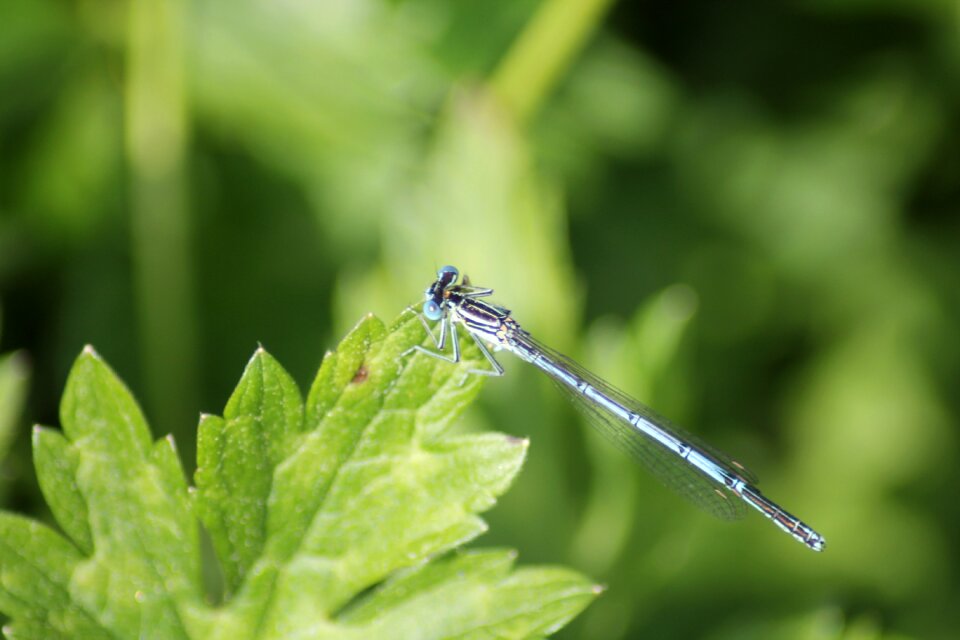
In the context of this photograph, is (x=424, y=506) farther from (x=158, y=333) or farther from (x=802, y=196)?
(x=802, y=196)

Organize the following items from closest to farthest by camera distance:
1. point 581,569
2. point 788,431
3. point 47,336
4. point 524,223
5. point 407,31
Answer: point 581,569 → point 524,223 → point 407,31 → point 47,336 → point 788,431

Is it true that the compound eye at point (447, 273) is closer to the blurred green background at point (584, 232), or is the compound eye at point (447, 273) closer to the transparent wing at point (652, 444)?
the blurred green background at point (584, 232)

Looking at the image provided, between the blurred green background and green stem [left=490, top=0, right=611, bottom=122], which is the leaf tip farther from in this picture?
green stem [left=490, top=0, right=611, bottom=122]

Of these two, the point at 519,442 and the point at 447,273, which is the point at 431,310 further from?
the point at 519,442

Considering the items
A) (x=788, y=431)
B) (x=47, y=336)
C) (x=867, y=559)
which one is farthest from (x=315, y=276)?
(x=867, y=559)

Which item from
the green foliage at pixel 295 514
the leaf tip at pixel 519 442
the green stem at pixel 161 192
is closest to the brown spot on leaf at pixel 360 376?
the green foliage at pixel 295 514

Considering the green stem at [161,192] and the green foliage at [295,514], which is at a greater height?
the green stem at [161,192]

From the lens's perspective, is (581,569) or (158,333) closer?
(581,569)
